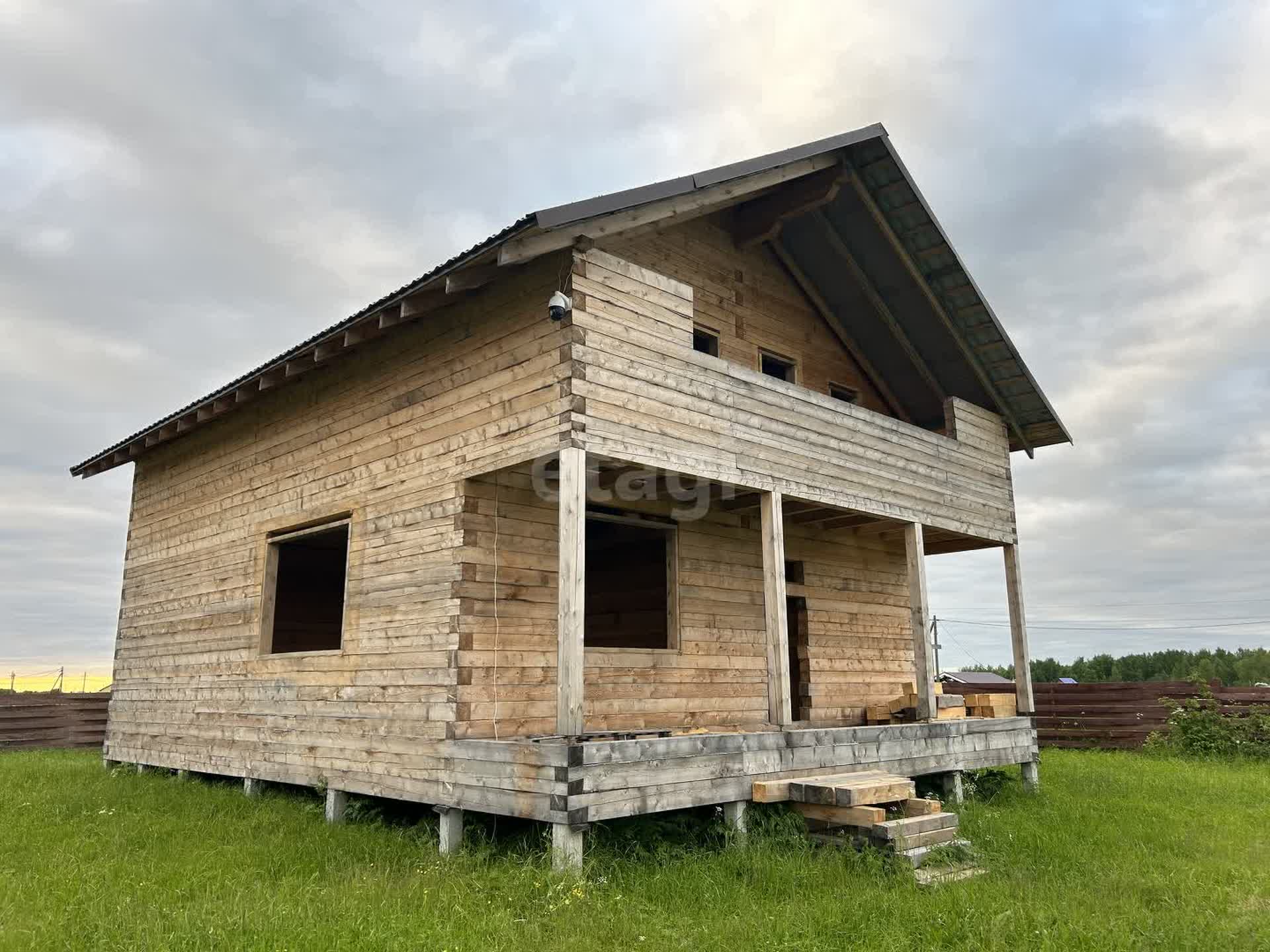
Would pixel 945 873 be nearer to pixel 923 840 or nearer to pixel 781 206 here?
pixel 923 840

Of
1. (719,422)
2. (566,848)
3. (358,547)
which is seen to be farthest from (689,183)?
(566,848)

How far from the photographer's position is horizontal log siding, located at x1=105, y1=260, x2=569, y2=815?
387 inches

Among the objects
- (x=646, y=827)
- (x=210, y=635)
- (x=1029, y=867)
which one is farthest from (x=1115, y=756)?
(x=210, y=635)

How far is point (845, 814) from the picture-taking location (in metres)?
8.99

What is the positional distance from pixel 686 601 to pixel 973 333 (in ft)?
21.0

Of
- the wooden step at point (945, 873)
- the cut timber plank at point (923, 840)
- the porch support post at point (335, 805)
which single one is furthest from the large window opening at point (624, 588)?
the wooden step at point (945, 873)

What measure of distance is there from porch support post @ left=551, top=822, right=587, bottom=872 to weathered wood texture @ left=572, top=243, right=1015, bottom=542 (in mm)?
3409

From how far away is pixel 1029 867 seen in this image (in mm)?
8930

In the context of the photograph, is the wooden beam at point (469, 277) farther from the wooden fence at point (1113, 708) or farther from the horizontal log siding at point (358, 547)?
the wooden fence at point (1113, 708)

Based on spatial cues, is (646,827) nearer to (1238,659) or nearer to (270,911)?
(270,911)

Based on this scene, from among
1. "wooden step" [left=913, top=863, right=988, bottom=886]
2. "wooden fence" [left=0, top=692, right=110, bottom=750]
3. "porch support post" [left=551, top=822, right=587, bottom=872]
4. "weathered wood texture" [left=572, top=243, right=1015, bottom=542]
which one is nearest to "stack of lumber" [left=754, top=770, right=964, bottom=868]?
"wooden step" [left=913, top=863, right=988, bottom=886]

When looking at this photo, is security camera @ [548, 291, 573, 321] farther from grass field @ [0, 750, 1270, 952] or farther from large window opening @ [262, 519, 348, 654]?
large window opening @ [262, 519, 348, 654]

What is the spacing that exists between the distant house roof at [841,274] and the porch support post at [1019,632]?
2413mm

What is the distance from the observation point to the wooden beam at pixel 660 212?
9141mm
